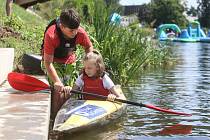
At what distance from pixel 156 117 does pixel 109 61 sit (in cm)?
314

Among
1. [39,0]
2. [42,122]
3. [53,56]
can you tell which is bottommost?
[42,122]

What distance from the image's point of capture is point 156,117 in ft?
27.9

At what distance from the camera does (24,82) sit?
7.81m

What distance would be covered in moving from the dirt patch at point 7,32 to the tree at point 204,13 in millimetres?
79758

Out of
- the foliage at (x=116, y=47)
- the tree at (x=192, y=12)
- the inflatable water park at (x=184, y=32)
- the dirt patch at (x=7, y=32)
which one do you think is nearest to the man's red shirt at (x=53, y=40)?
the foliage at (x=116, y=47)

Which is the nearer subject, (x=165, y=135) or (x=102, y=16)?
(x=165, y=135)

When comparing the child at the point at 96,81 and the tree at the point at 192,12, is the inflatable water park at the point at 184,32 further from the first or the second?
the tree at the point at 192,12

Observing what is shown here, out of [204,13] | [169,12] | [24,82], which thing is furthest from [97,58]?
[204,13]

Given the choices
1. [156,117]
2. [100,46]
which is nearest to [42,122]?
[156,117]

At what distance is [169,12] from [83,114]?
73.9 m

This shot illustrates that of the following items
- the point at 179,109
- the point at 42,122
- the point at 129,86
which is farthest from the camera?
the point at 129,86

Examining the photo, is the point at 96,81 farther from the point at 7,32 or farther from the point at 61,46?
the point at 7,32

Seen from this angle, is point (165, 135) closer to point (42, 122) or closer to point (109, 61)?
point (42, 122)

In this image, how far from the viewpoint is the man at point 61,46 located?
22.0ft
